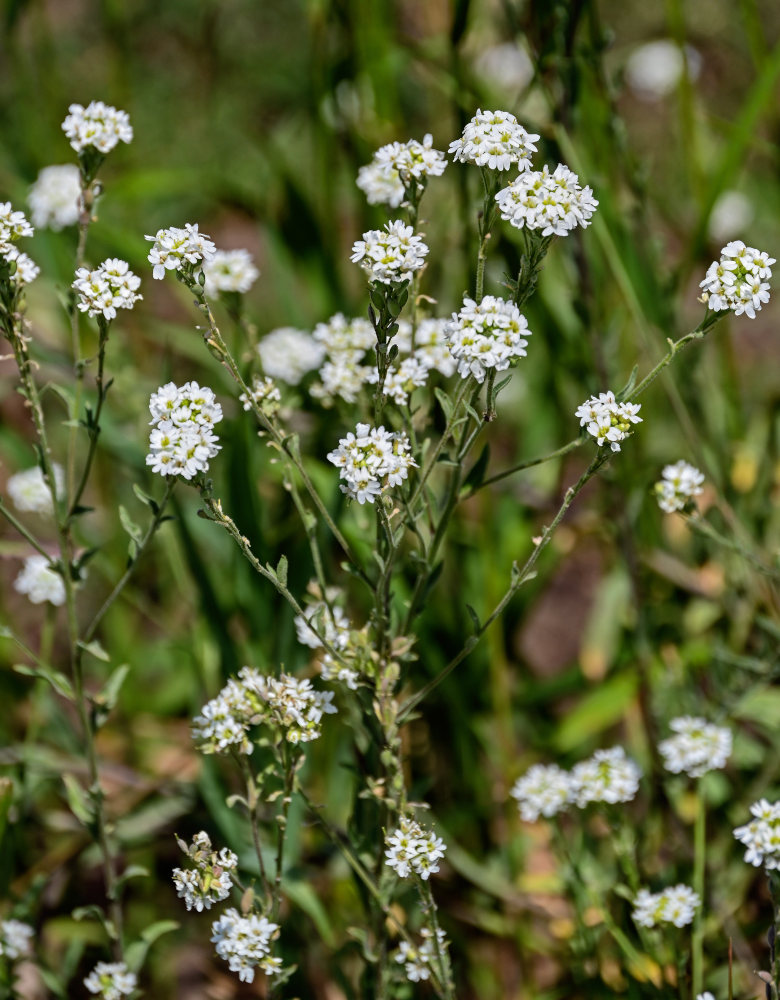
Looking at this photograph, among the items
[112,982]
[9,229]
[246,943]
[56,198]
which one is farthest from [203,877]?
[56,198]

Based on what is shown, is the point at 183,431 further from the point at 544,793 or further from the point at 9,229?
the point at 544,793

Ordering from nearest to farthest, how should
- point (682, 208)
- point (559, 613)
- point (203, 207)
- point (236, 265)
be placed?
point (236, 265)
point (559, 613)
point (682, 208)
point (203, 207)

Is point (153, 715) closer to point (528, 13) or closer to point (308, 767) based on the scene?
point (308, 767)

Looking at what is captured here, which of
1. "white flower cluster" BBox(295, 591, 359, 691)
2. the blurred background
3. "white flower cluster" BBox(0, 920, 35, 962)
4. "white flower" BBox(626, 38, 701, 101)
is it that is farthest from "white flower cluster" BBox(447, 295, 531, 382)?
"white flower" BBox(626, 38, 701, 101)

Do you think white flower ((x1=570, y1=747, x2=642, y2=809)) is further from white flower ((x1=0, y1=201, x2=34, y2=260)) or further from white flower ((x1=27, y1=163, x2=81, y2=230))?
white flower ((x1=27, y1=163, x2=81, y2=230))

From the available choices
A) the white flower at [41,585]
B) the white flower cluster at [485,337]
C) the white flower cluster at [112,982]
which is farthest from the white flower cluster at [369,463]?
the white flower at [41,585]

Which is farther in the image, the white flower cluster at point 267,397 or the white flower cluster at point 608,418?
the white flower cluster at point 267,397

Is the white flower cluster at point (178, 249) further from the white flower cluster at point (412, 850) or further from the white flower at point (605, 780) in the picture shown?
the white flower at point (605, 780)

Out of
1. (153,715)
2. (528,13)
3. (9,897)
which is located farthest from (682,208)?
(9,897)
